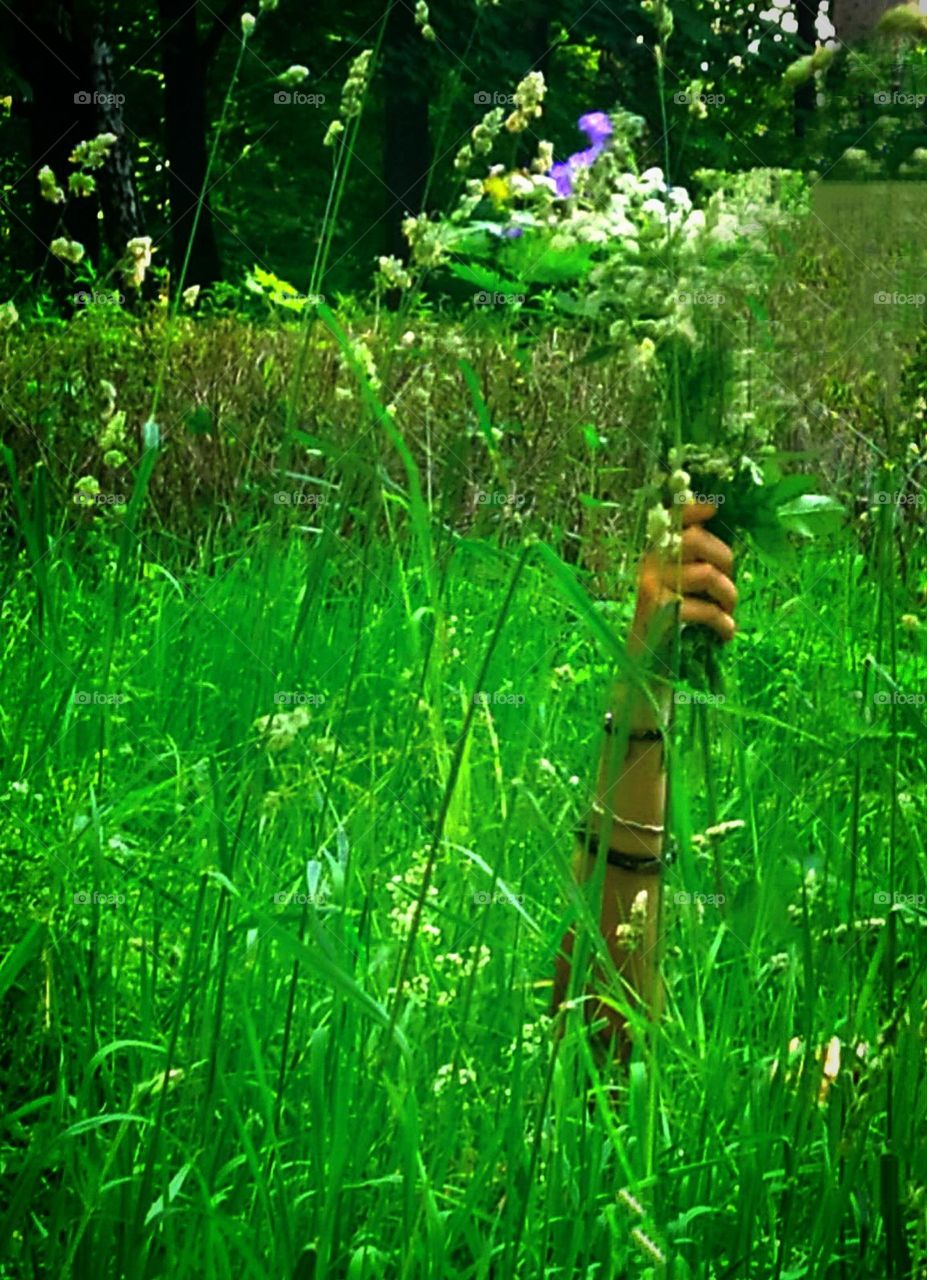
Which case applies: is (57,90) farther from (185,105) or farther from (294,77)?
(294,77)

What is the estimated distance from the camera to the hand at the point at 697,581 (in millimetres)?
1815

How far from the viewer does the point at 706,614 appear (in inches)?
72.5

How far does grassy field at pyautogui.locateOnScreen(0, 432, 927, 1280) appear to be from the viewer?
56.0 inches

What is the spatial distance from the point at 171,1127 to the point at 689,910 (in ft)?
2.03

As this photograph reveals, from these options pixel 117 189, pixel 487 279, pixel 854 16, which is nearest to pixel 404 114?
pixel 117 189

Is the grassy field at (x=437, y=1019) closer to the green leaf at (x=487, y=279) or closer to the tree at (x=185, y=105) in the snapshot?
the green leaf at (x=487, y=279)

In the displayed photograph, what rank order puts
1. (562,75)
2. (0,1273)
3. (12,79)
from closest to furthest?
(0,1273) → (12,79) → (562,75)

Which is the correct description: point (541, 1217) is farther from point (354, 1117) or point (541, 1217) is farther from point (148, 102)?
point (148, 102)

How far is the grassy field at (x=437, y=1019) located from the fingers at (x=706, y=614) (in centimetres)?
11

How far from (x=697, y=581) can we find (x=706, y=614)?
4 centimetres

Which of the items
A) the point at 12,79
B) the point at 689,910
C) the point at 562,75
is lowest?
the point at 689,910

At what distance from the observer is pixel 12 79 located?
676 cm

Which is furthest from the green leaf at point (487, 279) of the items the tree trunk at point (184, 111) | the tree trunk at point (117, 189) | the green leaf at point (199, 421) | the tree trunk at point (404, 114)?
the tree trunk at point (404, 114)

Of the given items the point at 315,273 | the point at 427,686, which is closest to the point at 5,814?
the point at 427,686
